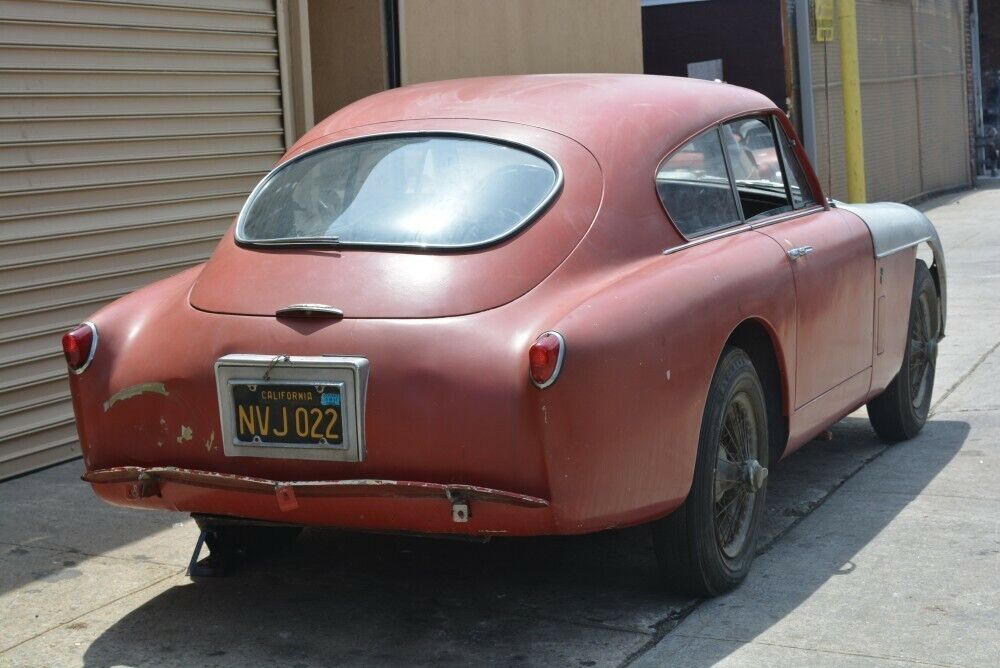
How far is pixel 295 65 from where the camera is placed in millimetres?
8367

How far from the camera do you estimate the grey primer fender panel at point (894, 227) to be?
5.86 metres

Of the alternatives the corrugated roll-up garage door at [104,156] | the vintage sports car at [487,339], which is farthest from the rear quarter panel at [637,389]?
the corrugated roll-up garage door at [104,156]

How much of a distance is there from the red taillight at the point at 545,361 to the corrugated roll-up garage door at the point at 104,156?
3.58 metres

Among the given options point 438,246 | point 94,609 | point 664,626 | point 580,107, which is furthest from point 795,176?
point 94,609

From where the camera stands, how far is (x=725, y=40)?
16234mm

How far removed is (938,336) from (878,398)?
0.66 meters

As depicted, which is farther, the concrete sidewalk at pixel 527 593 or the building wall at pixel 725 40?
the building wall at pixel 725 40

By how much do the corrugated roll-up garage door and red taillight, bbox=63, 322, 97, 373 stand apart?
88.1 inches

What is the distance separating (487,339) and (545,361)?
20 centimetres

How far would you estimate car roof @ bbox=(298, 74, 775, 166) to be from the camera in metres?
4.55

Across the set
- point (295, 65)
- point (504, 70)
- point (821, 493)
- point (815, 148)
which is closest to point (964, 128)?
point (815, 148)

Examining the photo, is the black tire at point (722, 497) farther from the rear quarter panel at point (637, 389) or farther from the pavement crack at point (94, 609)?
the pavement crack at point (94, 609)

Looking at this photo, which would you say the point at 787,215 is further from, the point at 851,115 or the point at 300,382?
the point at 851,115

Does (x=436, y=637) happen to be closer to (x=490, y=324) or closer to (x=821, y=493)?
(x=490, y=324)
